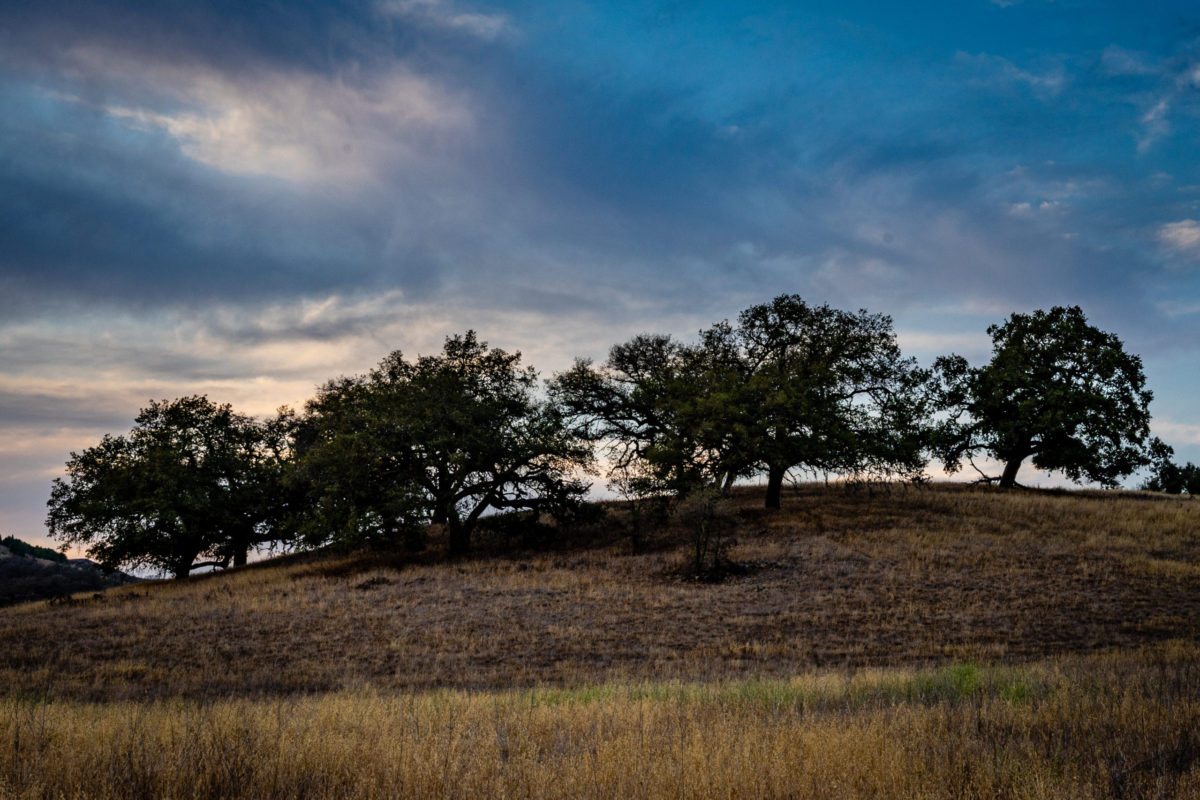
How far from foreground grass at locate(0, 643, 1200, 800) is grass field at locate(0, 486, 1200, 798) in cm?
4

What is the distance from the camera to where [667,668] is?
14414 millimetres

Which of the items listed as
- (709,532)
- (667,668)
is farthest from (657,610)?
(709,532)

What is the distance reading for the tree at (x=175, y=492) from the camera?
36.8 meters

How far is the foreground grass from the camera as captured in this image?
5.38 meters

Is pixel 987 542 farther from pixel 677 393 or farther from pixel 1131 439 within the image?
pixel 1131 439

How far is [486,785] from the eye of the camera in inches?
216

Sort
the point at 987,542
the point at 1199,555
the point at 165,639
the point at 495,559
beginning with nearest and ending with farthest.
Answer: the point at 165,639 < the point at 1199,555 < the point at 987,542 < the point at 495,559

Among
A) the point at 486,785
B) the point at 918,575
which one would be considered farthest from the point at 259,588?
the point at 486,785

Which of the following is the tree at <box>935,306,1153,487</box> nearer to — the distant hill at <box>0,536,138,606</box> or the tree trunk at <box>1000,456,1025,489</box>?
the tree trunk at <box>1000,456,1025,489</box>

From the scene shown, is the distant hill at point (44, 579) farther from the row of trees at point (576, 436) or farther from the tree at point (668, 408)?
the tree at point (668, 408)

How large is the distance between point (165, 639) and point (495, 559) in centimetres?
1483

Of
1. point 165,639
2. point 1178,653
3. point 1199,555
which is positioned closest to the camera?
point 1178,653

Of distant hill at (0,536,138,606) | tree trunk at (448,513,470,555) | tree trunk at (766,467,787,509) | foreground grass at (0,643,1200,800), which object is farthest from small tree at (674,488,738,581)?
distant hill at (0,536,138,606)

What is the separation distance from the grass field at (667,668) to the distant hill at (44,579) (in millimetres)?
8576
